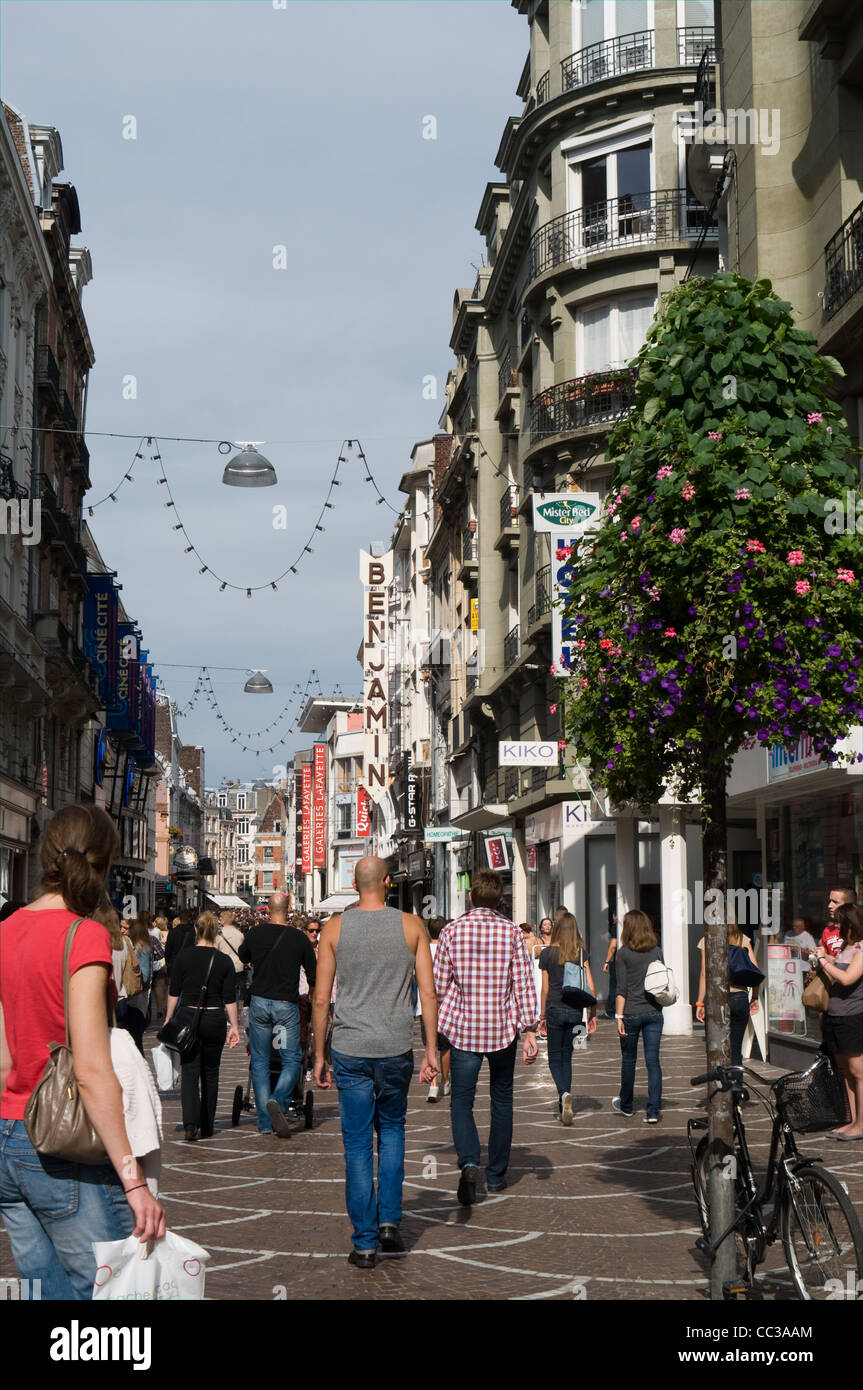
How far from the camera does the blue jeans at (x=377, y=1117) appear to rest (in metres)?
7.87

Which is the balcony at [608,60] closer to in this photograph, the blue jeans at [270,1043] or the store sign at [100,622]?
the store sign at [100,622]

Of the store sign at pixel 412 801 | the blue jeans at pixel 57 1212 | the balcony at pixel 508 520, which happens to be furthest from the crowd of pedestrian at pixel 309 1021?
the store sign at pixel 412 801

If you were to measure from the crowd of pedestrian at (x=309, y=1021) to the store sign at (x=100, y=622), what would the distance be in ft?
92.1

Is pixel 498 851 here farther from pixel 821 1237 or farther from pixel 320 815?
pixel 320 815

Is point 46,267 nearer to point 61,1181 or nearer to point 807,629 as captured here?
point 807,629

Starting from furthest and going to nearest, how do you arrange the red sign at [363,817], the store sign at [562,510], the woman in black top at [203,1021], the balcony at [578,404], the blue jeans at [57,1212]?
the red sign at [363,817] → the balcony at [578,404] → the store sign at [562,510] → the woman in black top at [203,1021] → the blue jeans at [57,1212]

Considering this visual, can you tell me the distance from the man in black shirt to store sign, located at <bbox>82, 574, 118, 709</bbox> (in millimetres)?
33966

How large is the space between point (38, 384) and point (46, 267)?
305 centimetres

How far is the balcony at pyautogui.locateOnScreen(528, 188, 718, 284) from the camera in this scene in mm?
31828

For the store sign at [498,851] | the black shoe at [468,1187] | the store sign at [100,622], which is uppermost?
the store sign at [100,622]

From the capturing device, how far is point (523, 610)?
129ft

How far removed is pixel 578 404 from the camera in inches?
1316

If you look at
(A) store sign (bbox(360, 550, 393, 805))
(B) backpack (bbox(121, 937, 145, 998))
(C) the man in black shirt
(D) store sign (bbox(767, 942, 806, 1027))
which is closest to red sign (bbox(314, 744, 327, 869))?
(A) store sign (bbox(360, 550, 393, 805))
